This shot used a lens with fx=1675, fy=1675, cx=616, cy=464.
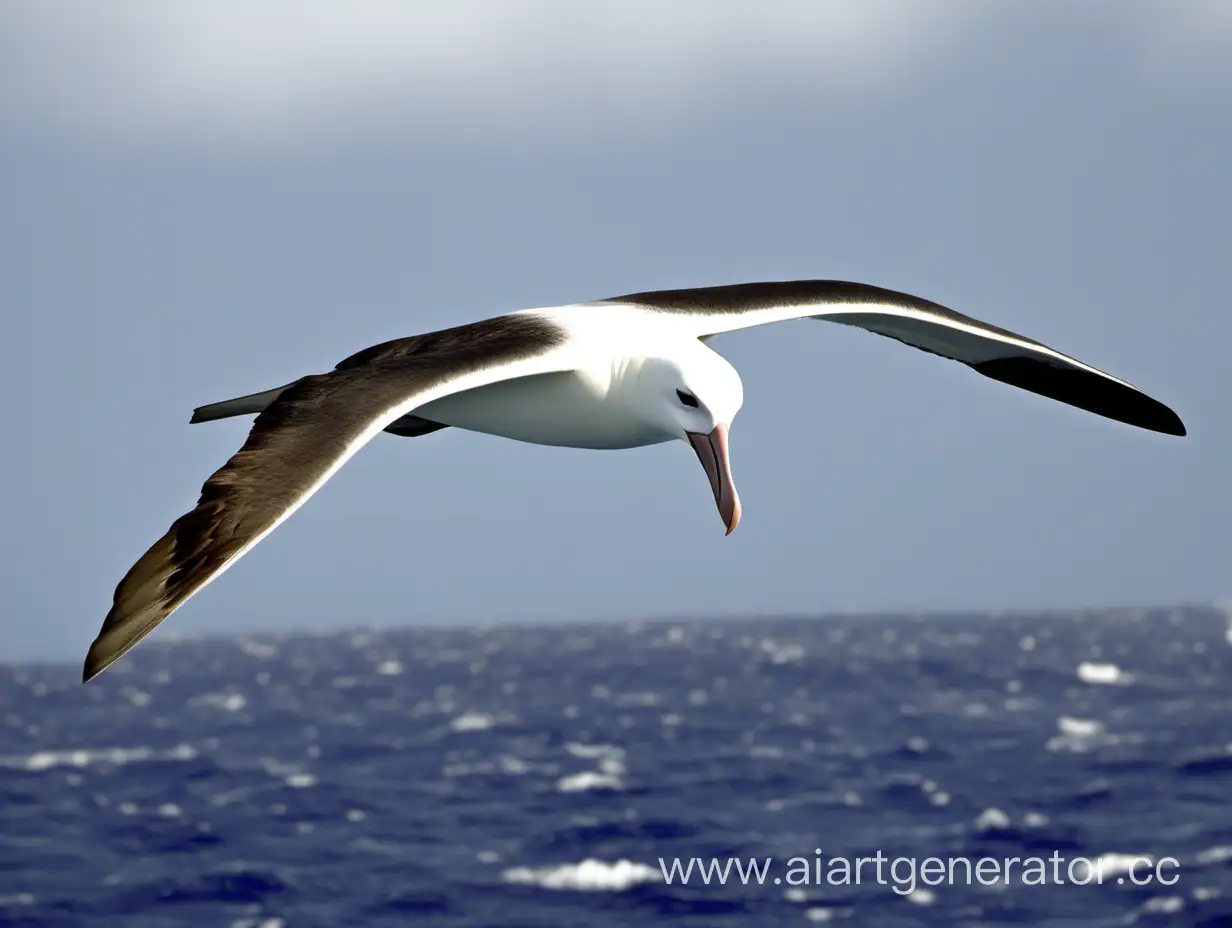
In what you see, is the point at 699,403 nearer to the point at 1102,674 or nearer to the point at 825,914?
the point at 825,914

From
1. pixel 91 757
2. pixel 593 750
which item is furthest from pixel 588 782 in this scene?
pixel 91 757

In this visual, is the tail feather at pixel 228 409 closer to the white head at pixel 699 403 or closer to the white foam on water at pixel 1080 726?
the white head at pixel 699 403

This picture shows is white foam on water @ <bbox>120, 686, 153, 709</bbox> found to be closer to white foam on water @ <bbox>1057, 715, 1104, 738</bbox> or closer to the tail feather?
white foam on water @ <bbox>1057, 715, 1104, 738</bbox>

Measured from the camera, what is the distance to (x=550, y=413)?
8.55 meters

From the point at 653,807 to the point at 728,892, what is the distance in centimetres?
752

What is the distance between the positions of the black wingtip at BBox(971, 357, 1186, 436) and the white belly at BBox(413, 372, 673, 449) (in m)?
3.61

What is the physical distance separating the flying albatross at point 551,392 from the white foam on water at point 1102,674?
6372 centimetres

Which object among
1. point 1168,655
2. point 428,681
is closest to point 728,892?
point 428,681

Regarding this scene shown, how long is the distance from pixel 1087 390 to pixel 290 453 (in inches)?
252

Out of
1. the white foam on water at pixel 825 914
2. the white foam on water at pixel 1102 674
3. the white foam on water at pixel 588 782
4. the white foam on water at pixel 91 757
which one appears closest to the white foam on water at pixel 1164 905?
the white foam on water at pixel 825 914

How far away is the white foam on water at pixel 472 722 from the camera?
195ft

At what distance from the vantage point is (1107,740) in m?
49.8

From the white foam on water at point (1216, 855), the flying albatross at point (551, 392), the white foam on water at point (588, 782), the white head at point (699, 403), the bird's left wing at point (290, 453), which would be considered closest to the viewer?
the bird's left wing at point (290, 453)

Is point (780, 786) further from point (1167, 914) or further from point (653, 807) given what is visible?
point (1167, 914)
